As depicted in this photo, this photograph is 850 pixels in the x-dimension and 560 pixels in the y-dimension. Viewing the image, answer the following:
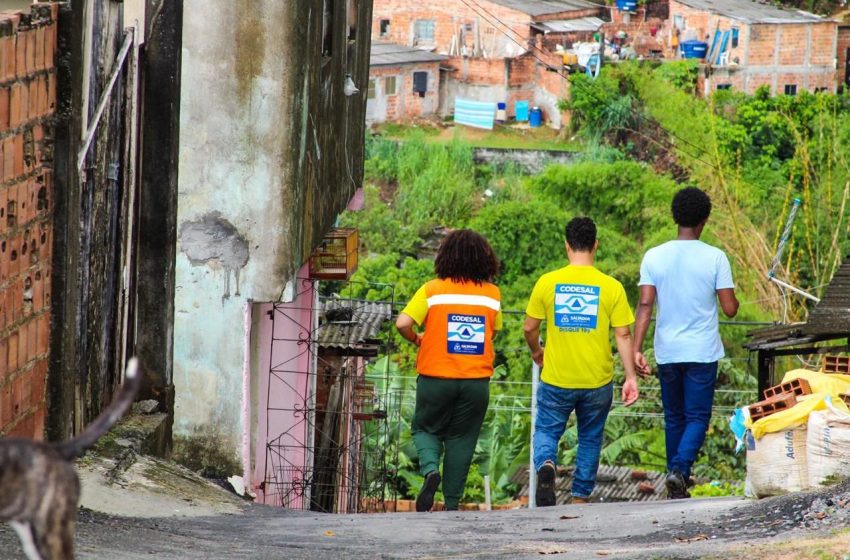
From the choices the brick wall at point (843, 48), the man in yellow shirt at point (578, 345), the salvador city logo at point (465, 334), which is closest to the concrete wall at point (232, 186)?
the salvador city logo at point (465, 334)

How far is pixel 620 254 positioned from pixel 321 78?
2343 centimetres

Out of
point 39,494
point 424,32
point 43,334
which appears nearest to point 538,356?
point 43,334

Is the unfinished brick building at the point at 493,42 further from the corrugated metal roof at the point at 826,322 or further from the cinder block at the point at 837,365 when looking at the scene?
the cinder block at the point at 837,365

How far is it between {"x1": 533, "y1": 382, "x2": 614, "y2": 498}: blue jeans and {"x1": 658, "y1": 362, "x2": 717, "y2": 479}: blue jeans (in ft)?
1.23

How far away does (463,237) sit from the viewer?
8.19 metres

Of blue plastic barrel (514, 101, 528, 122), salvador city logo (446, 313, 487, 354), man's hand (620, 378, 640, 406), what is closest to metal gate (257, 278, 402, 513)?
salvador city logo (446, 313, 487, 354)

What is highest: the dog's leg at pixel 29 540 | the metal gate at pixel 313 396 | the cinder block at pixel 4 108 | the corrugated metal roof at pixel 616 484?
the cinder block at pixel 4 108

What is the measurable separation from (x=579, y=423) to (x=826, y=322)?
2.30m

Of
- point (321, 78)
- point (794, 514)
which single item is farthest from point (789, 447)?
point (321, 78)

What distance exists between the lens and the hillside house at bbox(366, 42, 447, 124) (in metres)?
44.6

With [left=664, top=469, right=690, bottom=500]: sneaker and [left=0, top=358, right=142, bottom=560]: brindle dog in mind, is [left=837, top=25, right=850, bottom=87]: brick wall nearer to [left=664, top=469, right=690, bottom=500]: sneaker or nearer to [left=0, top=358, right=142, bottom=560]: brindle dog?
[left=664, top=469, right=690, bottom=500]: sneaker

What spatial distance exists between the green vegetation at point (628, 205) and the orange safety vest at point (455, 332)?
15.0m

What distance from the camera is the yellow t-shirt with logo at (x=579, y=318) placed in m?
8.07

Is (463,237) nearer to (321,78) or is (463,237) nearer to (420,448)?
(420,448)
